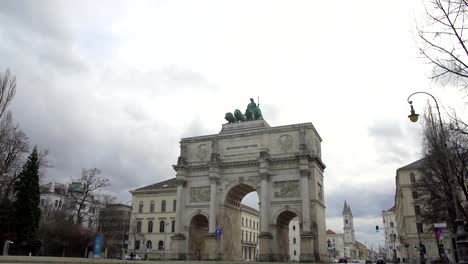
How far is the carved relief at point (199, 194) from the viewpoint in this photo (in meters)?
42.5

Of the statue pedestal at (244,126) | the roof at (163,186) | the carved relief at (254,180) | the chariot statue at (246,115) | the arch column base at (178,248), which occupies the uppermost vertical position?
the chariot statue at (246,115)

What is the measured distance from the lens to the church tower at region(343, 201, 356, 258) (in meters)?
143

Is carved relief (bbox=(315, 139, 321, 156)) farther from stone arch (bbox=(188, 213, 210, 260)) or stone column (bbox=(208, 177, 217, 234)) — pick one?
stone arch (bbox=(188, 213, 210, 260))

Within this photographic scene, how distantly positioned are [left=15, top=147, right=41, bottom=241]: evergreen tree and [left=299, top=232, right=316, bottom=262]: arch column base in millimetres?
27377

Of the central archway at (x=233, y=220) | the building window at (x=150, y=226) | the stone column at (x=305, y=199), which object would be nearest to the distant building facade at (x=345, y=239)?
the building window at (x=150, y=226)

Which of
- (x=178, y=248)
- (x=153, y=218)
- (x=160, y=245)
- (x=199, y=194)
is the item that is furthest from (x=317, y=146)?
(x=153, y=218)

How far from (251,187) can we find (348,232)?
4694 inches

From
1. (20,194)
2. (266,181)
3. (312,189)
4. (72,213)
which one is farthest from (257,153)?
(72,213)

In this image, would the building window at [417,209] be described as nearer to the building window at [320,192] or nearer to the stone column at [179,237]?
the building window at [320,192]

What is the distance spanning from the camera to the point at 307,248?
116ft

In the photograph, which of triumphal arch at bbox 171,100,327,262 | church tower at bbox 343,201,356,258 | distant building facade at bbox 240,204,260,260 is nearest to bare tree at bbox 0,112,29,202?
triumphal arch at bbox 171,100,327,262

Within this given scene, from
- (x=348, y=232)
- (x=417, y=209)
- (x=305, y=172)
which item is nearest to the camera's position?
(x=305, y=172)

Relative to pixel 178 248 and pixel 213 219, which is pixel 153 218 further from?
pixel 213 219

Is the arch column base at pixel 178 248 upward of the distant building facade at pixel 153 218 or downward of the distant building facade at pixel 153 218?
downward
